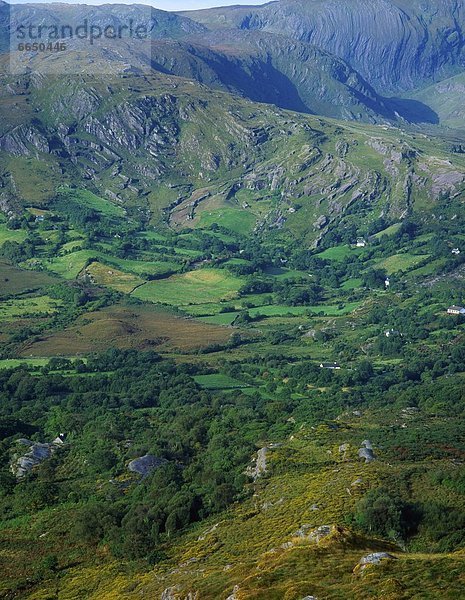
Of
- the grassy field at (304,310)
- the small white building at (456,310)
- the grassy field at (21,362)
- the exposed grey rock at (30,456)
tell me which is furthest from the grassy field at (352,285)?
the exposed grey rock at (30,456)

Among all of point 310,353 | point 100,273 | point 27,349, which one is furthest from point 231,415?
point 100,273

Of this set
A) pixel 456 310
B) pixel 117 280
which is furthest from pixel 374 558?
pixel 117 280

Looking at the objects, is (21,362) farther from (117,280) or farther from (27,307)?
(117,280)

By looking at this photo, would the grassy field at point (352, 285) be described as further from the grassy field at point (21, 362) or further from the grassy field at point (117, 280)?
the grassy field at point (21, 362)

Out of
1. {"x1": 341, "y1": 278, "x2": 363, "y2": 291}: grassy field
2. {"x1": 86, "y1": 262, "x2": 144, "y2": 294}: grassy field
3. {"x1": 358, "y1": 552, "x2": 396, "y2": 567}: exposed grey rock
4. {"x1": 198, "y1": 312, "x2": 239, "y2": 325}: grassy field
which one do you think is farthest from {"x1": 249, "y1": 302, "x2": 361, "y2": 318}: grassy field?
{"x1": 358, "y1": 552, "x2": 396, "y2": 567}: exposed grey rock

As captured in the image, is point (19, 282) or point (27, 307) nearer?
point (27, 307)
